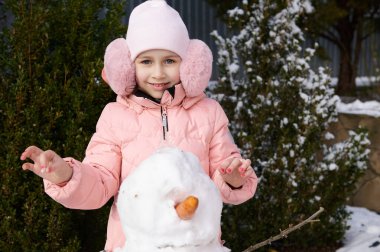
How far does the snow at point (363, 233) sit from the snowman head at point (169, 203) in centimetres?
304

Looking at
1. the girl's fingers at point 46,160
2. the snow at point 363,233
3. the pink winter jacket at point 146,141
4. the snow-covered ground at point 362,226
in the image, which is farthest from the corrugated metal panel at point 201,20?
the girl's fingers at point 46,160

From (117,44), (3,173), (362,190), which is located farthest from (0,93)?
(362,190)

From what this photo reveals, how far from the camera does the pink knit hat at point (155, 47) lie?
7.30ft

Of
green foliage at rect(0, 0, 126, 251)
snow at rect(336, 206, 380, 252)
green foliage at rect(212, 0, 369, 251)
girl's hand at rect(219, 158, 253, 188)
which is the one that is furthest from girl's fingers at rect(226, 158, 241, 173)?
snow at rect(336, 206, 380, 252)

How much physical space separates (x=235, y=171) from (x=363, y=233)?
10.7 ft

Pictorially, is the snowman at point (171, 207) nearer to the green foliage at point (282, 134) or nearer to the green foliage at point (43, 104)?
the green foliage at point (43, 104)

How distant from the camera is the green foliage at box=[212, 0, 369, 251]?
4.25m

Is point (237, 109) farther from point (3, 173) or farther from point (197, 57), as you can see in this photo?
point (197, 57)

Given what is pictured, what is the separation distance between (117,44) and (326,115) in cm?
243

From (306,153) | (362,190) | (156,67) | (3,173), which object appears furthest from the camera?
(362,190)

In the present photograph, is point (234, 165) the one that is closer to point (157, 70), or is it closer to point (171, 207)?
point (171, 207)

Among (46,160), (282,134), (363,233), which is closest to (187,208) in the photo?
(46,160)

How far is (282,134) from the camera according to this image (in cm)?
435

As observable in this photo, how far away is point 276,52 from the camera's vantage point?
14.6ft
